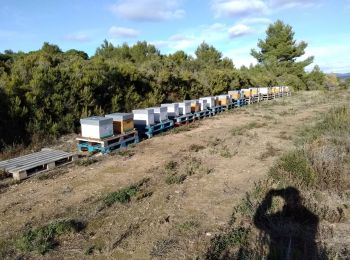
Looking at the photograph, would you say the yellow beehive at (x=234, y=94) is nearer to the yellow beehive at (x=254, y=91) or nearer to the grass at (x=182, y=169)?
the yellow beehive at (x=254, y=91)

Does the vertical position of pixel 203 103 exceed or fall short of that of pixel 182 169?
it exceeds it

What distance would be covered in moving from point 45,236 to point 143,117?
7448 mm

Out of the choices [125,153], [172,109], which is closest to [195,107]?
[172,109]

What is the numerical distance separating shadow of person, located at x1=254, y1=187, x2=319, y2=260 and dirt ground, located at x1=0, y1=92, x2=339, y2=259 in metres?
0.62

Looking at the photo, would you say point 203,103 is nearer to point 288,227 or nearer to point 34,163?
point 34,163

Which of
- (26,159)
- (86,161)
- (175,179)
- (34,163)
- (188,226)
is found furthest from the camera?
(86,161)

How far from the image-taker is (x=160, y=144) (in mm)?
10898

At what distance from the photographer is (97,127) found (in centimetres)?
935

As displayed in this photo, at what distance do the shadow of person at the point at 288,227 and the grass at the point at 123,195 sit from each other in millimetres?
2418

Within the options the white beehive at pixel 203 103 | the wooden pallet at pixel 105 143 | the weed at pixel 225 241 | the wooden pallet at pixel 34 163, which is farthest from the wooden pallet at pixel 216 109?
the weed at pixel 225 241

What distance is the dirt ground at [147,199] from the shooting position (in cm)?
449

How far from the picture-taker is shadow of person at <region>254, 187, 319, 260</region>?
418 centimetres

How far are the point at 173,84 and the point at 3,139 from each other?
490 inches

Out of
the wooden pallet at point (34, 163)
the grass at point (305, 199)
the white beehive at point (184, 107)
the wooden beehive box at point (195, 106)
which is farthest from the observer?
the wooden beehive box at point (195, 106)
